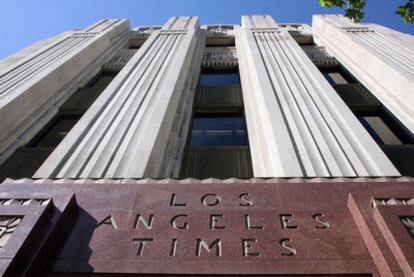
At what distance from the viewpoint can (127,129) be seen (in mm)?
7629

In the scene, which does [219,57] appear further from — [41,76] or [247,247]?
[247,247]

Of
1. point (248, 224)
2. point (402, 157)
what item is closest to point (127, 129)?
point (248, 224)

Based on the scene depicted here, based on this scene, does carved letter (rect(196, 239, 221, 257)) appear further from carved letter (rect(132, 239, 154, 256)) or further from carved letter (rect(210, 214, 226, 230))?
carved letter (rect(132, 239, 154, 256))

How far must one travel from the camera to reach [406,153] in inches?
331

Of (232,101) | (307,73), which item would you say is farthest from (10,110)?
(307,73)

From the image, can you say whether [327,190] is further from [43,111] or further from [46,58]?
[46,58]

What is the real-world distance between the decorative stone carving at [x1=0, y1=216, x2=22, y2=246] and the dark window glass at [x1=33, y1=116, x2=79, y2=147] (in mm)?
5210

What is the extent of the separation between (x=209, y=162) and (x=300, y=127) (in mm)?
2431

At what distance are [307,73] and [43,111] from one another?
27.3 ft

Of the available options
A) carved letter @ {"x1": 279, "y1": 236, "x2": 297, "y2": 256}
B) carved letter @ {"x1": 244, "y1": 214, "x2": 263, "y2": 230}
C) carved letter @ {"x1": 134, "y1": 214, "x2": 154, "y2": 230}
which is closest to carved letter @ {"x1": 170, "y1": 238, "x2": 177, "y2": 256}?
carved letter @ {"x1": 134, "y1": 214, "x2": 154, "y2": 230}

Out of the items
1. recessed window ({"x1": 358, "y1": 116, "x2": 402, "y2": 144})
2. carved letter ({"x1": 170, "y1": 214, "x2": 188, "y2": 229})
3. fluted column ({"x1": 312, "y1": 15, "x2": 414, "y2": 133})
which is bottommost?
carved letter ({"x1": 170, "y1": 214, "x2": 188, "y2": 229})

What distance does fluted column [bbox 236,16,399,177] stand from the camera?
20.6 feet

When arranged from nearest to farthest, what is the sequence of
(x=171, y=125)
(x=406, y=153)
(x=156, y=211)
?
(x=156, y=211)
(x=406, y=153)
(x=171, y=125)

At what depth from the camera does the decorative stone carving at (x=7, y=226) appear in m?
4.29
